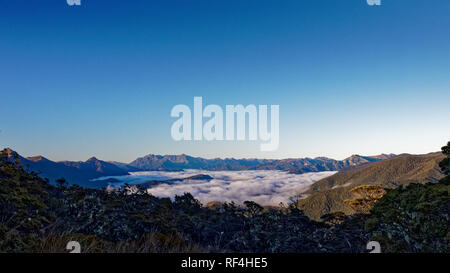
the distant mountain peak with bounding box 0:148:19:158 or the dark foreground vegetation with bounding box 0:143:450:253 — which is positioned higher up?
the distant mountain peak with bounding box 0:148:19:158

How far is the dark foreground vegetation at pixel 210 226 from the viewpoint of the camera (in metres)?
5.48

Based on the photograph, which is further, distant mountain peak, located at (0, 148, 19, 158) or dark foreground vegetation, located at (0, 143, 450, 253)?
distant mountain peak, located at (0, 148, 19, 158)

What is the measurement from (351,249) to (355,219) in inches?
85.1

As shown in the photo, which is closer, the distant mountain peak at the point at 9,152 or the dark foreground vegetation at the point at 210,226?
the dark foreground vegetation at the point at 210,226

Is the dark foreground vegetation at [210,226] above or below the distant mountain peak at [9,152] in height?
below

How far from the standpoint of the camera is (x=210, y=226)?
26.1 feet

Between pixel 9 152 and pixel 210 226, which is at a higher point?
pixel 9 152

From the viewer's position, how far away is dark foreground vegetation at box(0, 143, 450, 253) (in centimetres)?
548

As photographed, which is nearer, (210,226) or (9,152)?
(210,226)

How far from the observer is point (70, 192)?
31.1 feet
